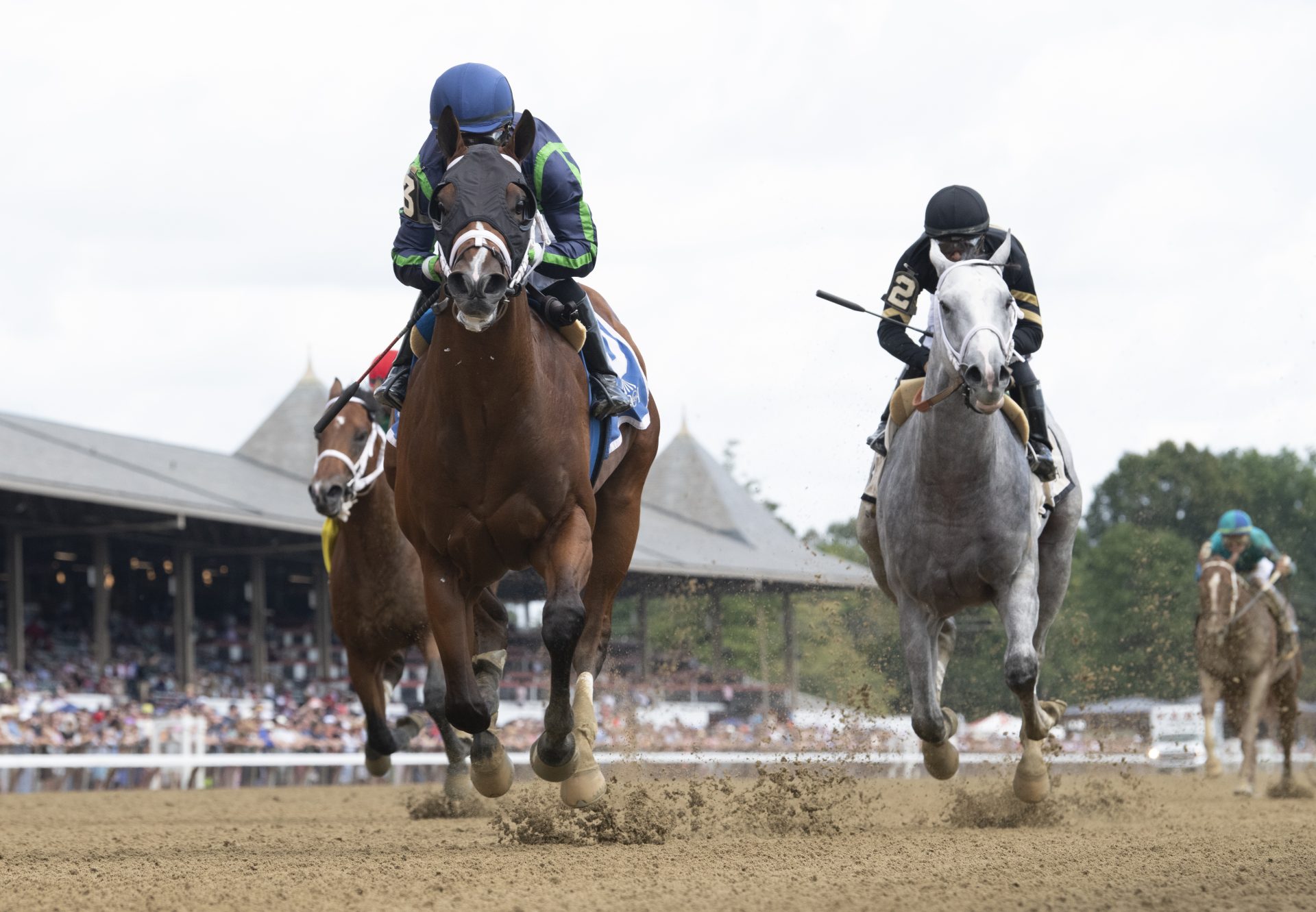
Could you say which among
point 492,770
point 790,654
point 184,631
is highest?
point 184,631

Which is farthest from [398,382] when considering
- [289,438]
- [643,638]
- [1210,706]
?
[289,438]

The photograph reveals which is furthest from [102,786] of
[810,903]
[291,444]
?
[291,444]

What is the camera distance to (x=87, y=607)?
30.9 m

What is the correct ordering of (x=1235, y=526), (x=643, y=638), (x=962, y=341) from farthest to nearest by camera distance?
1. (x=643, y=638)
2. (x=1235, y=526)
3. (x=962, y=341)

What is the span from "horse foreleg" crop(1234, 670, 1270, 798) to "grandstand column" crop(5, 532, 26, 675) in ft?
56.6

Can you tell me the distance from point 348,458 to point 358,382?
100cm

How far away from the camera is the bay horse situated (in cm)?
610

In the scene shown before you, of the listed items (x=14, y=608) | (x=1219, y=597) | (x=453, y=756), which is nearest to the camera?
(x=453, y=756)

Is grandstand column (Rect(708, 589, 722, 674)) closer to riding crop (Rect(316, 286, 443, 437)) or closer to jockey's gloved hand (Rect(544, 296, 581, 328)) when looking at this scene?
riding crop (Rect(316, 286, 443, 437))

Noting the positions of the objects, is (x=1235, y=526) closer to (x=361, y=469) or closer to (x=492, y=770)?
(x=361, y=469)

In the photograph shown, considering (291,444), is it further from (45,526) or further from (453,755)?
(453,755)

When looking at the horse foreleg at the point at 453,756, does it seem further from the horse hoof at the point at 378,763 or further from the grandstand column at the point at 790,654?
the grandstand column at the point at 790,654

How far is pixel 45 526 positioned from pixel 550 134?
820 inches

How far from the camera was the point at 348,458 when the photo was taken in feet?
32.7
